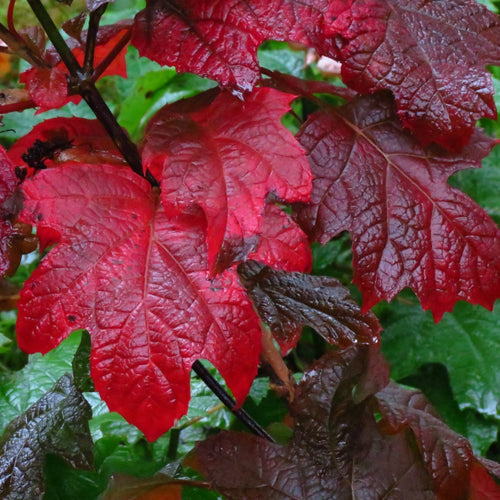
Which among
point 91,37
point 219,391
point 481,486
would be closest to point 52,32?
point 91,37

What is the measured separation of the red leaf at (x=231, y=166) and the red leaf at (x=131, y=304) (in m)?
0.04

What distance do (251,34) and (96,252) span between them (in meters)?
0.23

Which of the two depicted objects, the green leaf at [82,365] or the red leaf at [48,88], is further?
the green leaf at [82,365]

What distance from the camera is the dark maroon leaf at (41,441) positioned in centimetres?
65

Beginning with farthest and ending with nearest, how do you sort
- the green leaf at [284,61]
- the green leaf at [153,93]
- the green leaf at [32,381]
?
the green leaf at [284,61] < the green leaf at [153,93] < the green leaf at [32,381]

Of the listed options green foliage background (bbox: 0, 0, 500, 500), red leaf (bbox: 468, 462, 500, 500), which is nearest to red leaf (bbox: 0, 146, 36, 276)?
green foliage background (bbox: 0, 0, 500, 500)

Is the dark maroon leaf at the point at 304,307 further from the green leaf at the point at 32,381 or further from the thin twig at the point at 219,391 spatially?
the green leaf at the point at 32,381

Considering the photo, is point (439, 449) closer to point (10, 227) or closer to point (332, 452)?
point (332, 452)

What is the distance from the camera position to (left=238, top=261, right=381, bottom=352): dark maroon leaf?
1.98 ft

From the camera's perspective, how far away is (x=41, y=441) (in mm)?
679

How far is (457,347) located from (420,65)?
0.66 m

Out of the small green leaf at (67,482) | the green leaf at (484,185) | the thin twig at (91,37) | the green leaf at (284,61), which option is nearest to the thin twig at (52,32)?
the thin twig at (91,37)

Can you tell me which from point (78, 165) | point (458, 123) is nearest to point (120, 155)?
point (78, 165)

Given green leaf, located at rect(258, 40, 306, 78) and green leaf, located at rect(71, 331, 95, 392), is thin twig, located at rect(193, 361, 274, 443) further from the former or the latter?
green leaf, located at rect(258, 40, 306, 78)
